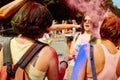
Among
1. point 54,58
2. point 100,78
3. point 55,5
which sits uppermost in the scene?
point 54,58

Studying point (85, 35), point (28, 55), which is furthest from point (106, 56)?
point (85, 35)

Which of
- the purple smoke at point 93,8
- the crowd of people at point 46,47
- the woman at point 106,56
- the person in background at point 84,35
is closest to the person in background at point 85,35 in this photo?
the person in background at point 84,35

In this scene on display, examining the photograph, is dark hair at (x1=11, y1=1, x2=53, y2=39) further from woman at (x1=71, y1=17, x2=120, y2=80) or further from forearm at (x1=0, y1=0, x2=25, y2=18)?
woman at (x1=71, y1=17, x2=120, y2=80)

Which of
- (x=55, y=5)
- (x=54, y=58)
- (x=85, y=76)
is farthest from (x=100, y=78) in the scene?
(x=55, y=5)

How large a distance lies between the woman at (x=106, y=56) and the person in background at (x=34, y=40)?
394 mm

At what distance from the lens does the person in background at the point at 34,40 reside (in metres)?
3.87

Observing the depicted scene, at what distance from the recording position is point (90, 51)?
14.2 feet

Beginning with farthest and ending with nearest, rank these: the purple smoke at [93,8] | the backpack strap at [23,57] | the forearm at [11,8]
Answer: the purple smoke at [93,8]
the forearm at [11,8]
the backpack strap at [23,57]

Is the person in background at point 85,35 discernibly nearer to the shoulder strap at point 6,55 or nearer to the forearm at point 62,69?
the forearm at point 62,69

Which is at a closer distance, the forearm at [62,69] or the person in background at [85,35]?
the forearm at [62,69]

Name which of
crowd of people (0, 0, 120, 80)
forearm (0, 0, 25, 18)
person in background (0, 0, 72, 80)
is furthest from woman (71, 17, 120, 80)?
forearm (0, 0, 25, 18)

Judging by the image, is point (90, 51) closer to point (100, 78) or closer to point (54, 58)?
point (100, 78)

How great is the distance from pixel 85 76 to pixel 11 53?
77 centimetres

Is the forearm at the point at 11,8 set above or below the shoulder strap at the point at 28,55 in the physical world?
above
